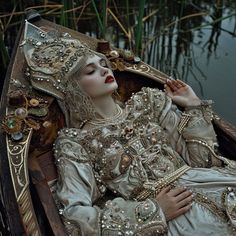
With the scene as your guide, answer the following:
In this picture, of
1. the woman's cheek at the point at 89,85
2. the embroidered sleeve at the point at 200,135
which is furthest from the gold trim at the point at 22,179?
the embroidered sleeve at the point at 200,135

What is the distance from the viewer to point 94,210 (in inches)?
62.4

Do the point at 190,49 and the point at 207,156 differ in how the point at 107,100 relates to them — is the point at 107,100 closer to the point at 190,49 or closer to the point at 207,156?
the point at 207,156

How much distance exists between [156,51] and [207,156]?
6.65 feet

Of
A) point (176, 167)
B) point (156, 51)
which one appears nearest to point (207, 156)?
point (176, 167)

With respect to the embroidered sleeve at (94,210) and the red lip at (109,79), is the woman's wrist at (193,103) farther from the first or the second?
the embroidered sleeve at (94,210)

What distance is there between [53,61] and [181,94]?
0.51 meters

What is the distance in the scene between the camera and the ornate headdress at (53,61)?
180 cm

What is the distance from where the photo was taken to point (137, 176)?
5.77ft

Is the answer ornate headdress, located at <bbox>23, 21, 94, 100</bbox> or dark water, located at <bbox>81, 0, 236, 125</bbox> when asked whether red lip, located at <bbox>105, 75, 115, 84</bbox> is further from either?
dark water, located at <bbox>81, 0, 236, 125</bbox>

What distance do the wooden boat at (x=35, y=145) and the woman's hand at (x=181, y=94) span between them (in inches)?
3.8

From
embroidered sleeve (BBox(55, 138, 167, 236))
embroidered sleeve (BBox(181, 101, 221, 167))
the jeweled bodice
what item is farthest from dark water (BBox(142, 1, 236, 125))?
embroidered sleeve (BBox(55, 138, 167, 236))

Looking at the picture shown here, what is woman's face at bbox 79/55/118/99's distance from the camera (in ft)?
5.95

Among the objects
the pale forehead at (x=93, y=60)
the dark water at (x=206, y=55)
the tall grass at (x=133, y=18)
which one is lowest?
the dark water at (x=206, y=55)

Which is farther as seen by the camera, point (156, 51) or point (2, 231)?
point (156, 51)
